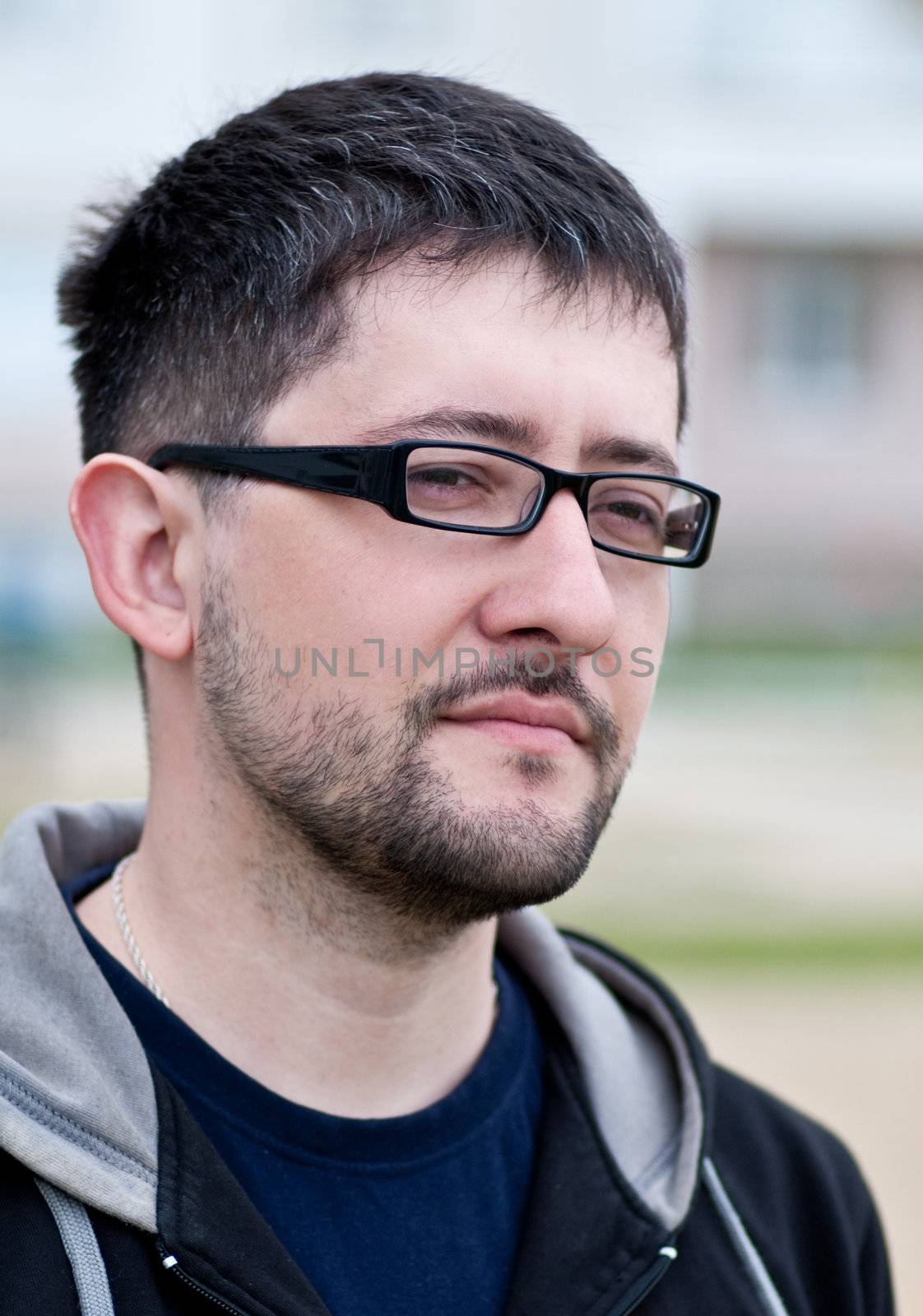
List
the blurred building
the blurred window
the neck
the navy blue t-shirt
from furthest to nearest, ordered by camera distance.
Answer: the blurred window → the blurred building → the neck → the navy blue t-shirt

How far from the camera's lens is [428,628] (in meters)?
1.84

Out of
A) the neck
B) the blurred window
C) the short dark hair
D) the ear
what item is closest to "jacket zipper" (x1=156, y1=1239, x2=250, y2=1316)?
the neck

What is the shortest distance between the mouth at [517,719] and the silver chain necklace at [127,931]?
0.55m

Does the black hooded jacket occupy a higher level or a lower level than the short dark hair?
lower

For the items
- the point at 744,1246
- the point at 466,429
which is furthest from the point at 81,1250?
the point at 466,429

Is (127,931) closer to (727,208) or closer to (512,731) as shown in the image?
(512,731)

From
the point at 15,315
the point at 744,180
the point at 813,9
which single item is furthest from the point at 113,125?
the point at 813,9

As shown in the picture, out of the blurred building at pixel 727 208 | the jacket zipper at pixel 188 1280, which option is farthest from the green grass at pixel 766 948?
the blurred building at pixel 727 208

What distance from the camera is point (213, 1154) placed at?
5.55 feet

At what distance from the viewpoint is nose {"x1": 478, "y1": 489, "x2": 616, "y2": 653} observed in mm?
1842

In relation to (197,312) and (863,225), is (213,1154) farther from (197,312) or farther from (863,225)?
(863,225)

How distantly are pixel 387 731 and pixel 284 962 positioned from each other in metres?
0.37

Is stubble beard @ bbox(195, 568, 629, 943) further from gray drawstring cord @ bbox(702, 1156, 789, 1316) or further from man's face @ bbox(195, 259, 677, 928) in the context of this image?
gray drawstring cord @ bbox(702, 1156, 789, 1316)

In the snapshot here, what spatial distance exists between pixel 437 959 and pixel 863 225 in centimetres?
1760
